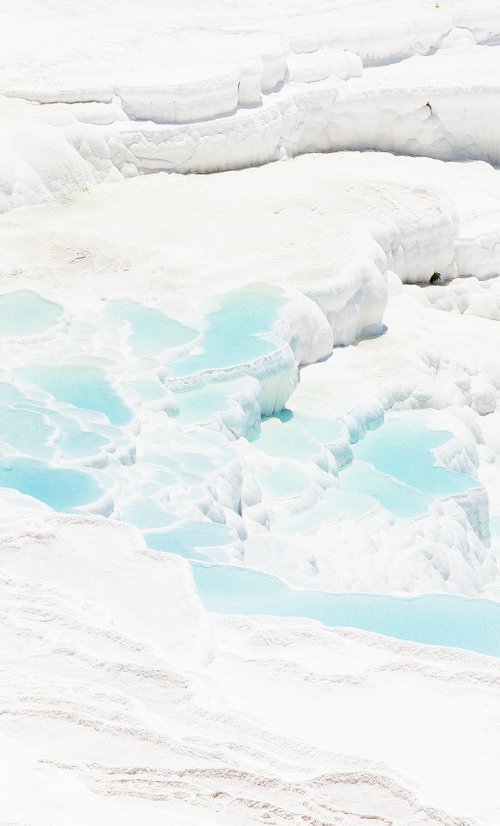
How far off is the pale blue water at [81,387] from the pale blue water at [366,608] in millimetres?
1973

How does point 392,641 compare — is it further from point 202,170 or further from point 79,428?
point 202,170

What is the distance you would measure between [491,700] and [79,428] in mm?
3404

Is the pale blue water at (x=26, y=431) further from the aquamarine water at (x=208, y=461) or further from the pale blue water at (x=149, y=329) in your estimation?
the pale blue water at (x=149, y=329)

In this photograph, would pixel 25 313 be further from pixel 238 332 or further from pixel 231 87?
pixel 231 87

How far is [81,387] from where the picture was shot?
26.0 ft

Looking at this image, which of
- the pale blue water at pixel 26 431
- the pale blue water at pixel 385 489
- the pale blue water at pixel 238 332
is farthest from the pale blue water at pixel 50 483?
the pale blue water at pixel 385 489

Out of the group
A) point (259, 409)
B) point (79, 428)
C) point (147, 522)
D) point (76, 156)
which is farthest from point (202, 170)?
point (147, 522)

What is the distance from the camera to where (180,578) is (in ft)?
16.8

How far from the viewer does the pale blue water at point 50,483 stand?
6309mm

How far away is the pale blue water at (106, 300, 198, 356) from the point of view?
8852 mm

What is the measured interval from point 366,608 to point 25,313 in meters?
4.30

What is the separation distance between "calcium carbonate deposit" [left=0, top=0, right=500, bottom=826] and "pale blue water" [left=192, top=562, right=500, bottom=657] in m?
0.02

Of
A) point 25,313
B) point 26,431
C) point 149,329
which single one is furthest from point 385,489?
point 25,313

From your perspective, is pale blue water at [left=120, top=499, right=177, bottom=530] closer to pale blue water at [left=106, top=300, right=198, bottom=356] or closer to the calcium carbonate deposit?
the calcium carbonate deposit
